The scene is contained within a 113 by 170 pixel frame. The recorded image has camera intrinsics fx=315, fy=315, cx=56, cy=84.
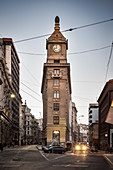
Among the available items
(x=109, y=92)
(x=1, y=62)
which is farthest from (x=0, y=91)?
(x=109, y=92)

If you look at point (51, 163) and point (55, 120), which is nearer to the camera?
point (51, 163)

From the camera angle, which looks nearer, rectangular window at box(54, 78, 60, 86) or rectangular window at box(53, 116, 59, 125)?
rectangular window at box(53, 116, 59, 125)

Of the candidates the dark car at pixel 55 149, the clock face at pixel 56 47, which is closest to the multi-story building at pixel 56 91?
the clock face at pixel 56 47

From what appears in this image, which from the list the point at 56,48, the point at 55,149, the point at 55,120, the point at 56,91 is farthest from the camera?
the point at 56,48

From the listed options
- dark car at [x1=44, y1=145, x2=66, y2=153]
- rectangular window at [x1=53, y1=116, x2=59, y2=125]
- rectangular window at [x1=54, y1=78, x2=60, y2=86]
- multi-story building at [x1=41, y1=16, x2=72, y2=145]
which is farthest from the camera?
rectangular window at [x1=54, y1=78, x2=60, y2=86]

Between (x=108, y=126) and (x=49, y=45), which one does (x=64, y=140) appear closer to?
(x=108, y=126)

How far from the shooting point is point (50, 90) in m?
90.0


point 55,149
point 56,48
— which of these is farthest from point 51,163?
point 56,48

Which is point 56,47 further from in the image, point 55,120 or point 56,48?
point 55,120

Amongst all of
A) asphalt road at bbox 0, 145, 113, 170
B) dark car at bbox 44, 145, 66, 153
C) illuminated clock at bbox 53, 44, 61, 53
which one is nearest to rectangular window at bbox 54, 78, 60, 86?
illuminated clock at bbox 53, 44, 61, 53

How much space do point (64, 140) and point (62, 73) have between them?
1934 cm

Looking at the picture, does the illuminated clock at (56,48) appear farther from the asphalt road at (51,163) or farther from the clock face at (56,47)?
the asphalt road at (51,163)

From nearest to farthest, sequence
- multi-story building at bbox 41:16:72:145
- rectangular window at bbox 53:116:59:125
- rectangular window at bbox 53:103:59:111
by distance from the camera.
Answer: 1. multi-story building at bbox 41:16:72:145
2. rectangular window at bbox 53:116:59:125
3. rectangular window at bbox 53:103:59:111

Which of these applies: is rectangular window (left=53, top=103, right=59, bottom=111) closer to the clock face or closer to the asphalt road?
the clock face
